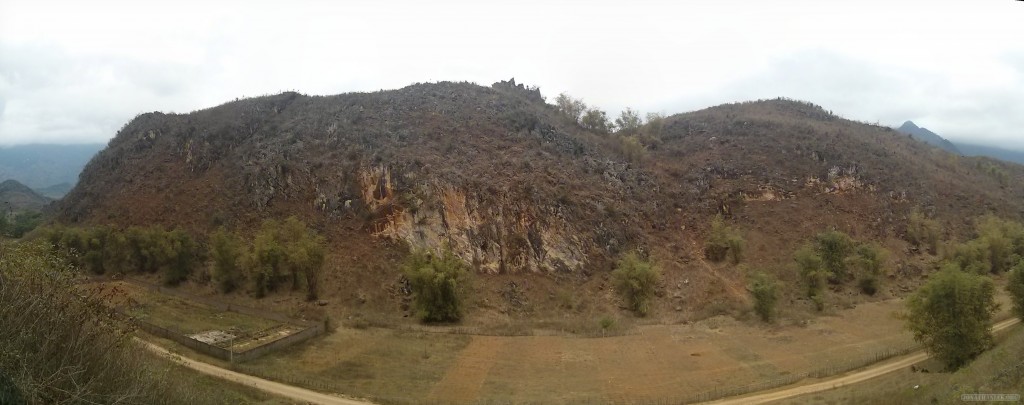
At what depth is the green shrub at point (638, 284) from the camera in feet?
141

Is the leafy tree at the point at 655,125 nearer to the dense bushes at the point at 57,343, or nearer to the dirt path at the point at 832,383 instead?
the dirt path at the point at 832,383

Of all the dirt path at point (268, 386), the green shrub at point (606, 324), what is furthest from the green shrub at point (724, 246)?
the dirt path at point (268, 386)

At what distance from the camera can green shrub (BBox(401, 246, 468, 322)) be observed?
38969 mm

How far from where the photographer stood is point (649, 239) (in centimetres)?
5525

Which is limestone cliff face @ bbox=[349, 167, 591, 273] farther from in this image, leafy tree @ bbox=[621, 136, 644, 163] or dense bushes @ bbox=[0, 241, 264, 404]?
dense bushes @ bbox=[0, 241, 264, 404]

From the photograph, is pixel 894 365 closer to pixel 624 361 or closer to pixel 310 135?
pixel 624 361

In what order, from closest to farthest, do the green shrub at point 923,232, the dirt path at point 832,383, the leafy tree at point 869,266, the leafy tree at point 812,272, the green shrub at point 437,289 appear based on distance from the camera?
1. the dirt path at point 832,383
2. the green shrub at point 437,289
3. the leafy tree at point 812,272
4. the leafy tree at point 869,266
5. the green shrub at point 923,232

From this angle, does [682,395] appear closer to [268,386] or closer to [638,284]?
[638,284]

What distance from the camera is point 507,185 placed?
5397 centimetres

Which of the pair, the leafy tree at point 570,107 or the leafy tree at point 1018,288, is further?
the leafy tree at point 570,107

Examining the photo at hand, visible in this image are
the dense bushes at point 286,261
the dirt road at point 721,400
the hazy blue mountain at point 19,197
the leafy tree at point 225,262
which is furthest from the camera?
the hazy blue mountain at point 19,197

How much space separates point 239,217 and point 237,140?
50.0 ft

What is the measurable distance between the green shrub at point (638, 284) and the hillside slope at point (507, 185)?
3.10 metres

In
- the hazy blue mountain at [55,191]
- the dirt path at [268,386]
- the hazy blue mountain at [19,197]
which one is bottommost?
the dirt path at [268,386]
